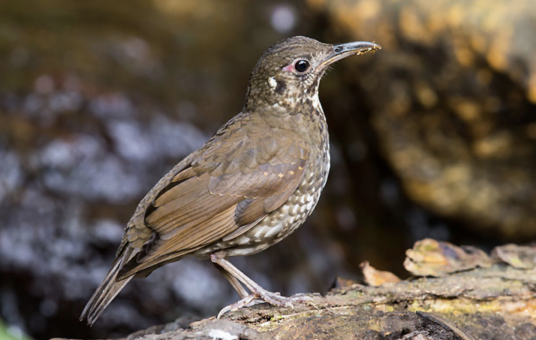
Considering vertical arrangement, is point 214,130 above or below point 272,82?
above

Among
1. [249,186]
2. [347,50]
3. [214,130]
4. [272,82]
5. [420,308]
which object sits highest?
[214,130]

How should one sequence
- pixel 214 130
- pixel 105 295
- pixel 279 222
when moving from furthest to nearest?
1. pixel 214 130
2. pixel 279 222
3. pixel 105 295

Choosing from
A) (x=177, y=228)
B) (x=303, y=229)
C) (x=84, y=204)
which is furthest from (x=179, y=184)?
A: (x=303, y=229)

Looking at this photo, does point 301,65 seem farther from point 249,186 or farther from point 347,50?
point 249,186

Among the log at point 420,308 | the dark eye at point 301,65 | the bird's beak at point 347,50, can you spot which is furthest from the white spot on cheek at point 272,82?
the log at point 420,308

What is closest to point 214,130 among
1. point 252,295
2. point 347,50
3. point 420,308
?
point 347,50

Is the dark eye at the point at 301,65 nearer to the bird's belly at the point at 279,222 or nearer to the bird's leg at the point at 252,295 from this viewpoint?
the bird's belly at the point at 279,222

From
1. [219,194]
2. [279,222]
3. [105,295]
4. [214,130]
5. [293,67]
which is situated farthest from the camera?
[214,130]

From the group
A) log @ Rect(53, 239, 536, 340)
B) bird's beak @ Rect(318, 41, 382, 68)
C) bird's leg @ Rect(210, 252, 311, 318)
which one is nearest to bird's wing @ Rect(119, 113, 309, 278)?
bird's leg @ Rect(210, 252, 311, 318)
